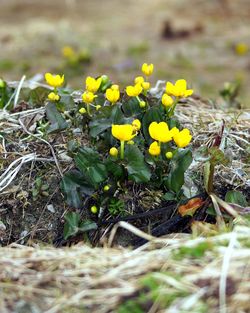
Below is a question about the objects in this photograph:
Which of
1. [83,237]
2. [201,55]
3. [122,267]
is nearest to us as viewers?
[122,267]

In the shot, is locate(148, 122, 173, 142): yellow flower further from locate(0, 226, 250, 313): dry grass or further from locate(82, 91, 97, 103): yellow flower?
locate(0, 226, 250, 313): dry grass

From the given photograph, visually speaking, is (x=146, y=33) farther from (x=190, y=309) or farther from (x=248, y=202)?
(x=190, y=309)

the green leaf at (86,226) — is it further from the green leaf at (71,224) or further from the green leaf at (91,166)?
the green leaf at (91,166)

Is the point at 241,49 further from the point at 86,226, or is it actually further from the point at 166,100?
the point at 86,226

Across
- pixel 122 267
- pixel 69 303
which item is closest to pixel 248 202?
pixel 122 267

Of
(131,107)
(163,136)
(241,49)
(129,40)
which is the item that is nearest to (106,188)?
(163,136)
